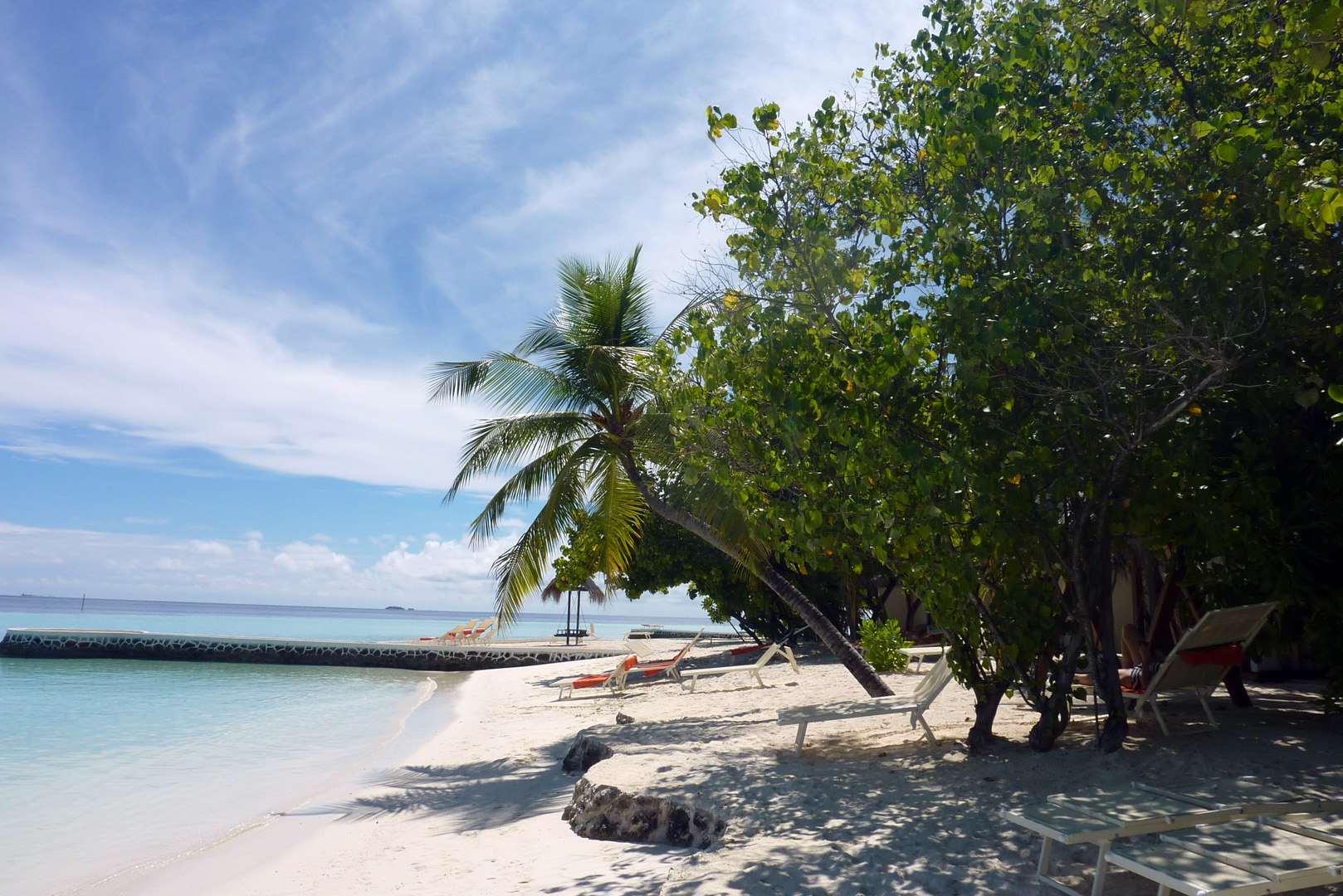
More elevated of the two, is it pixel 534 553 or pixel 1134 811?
pixel 534 553

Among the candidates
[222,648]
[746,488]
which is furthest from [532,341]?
[222,648]

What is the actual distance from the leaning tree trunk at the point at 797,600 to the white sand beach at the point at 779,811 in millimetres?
924

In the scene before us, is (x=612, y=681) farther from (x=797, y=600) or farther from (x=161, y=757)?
(x=161, y=757)

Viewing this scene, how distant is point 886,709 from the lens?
20.0 ft

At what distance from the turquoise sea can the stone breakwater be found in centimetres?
526

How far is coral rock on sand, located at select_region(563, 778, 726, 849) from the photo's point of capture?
485cm

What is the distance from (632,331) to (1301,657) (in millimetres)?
9446

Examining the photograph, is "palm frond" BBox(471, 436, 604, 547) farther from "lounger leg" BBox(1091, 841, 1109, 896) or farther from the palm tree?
"lounger leg" BBox(1091, 841, 1109, 896)

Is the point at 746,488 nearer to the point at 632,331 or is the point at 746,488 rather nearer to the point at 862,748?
the point at 862,748

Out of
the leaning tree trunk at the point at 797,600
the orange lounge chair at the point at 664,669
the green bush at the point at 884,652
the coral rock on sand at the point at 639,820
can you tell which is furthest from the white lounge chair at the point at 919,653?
the coral rock on sand at the point at 639,820

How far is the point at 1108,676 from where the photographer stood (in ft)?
16.7

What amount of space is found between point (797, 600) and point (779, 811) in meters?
4.70

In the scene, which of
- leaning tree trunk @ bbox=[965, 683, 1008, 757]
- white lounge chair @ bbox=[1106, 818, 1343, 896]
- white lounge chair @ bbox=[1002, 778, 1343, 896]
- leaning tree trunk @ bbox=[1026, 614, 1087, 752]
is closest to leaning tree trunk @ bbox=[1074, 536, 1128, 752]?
leaning tree trunk @ bbox=[1026, 614, 1087, 752]

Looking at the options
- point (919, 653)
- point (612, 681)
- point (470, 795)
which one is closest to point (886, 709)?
point (470, 795)
